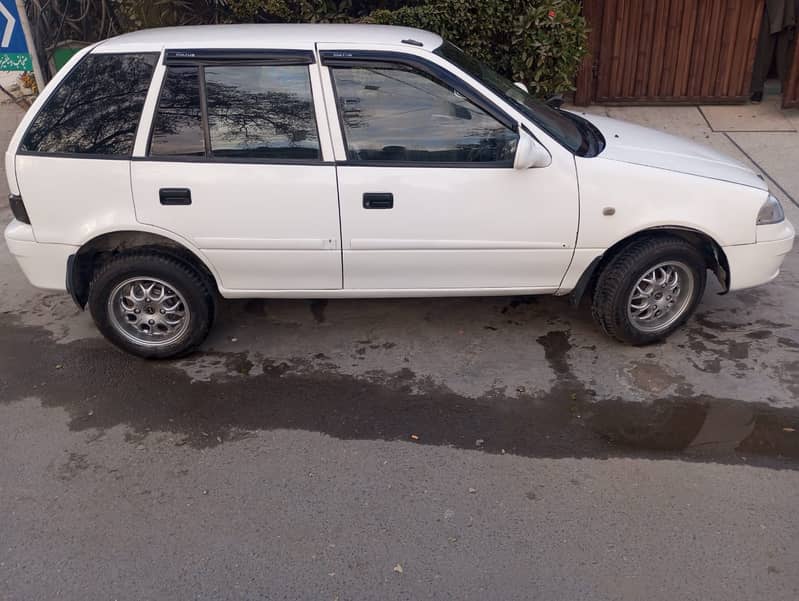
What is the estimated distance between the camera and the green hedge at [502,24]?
7648 millimetres

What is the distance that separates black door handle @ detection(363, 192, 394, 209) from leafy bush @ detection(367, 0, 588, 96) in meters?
4.06

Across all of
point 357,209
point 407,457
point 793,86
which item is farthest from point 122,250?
point 793,86

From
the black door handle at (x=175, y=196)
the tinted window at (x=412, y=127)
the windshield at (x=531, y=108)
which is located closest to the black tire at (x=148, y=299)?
the black door handle at (x=175, y=196)

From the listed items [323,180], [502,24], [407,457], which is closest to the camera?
[407,457]

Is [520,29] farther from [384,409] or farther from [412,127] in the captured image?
[384,409]

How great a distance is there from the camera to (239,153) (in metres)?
4.28

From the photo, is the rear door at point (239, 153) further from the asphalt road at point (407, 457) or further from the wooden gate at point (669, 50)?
the wooden gate at point (669, 50)

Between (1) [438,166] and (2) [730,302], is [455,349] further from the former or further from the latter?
(2) [730,302]

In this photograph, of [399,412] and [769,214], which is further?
[769,214]

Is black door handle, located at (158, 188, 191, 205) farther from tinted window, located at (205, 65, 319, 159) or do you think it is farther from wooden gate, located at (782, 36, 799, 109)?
wooden gate, located at (782, 36, 799, 109)

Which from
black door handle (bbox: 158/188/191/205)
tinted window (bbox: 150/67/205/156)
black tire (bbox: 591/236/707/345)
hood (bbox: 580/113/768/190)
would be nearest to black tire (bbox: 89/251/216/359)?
black door handle (bbox: 158/188/191/205)

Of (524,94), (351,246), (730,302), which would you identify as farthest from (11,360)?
(730,302)

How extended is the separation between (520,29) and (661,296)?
13.5 feet

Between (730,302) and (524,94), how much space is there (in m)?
2.03
